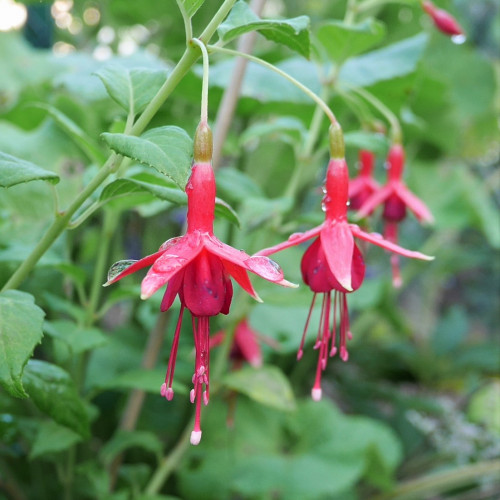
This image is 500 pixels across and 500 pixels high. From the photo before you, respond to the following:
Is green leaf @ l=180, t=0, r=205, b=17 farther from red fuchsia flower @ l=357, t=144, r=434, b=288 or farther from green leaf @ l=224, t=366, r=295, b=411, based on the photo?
green leaf @ l=224, t=366, r=295, b=411

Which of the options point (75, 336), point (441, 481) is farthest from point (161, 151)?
point (441, 481)

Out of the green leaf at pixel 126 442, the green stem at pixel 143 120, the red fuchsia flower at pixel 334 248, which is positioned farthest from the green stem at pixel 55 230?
the green leaf at pixel 126 442

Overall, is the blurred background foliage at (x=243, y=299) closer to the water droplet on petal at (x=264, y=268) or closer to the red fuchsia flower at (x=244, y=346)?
the red fuchsia flower at (x=244, y=346)

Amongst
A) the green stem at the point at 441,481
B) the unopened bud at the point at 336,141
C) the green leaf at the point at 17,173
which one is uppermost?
the unopened bud at the point at 336,141

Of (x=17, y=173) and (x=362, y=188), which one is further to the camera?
(x=362, y=188)

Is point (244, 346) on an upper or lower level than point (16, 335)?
lower

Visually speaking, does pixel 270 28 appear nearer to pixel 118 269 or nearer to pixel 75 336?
pixel 118 269

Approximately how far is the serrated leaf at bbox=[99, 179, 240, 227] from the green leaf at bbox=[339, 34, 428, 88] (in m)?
0.40

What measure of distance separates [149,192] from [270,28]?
4.9 inches

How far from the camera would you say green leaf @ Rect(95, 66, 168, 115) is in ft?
1.23

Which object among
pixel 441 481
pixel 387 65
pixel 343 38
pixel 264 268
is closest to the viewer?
pixel 264 268

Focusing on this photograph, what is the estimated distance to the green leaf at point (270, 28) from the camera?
343 mm

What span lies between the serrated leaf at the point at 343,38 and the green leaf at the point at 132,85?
258mm

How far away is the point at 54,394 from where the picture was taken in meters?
0.41
